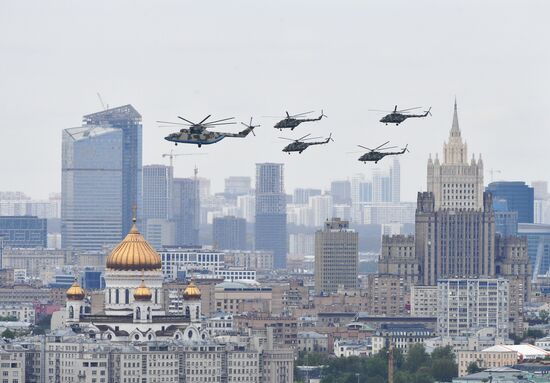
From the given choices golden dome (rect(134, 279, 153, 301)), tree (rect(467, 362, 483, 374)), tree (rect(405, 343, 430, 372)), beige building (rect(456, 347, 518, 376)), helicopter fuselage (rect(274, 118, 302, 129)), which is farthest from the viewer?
tree (rect(405, 343, 430, 372))

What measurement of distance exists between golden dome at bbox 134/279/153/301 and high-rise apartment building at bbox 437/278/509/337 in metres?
36.7

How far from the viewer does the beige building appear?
16725 centimetres

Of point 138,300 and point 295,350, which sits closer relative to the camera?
point 138,300

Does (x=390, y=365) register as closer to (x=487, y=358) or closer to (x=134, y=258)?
(x=487, y=358)

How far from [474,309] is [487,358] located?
2742 cm

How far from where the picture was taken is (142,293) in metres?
159

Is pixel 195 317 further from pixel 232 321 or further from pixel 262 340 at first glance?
pixel 232 321

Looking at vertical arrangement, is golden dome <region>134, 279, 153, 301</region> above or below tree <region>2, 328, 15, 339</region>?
above

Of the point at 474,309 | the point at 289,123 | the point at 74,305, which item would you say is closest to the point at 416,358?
the point at 74,305

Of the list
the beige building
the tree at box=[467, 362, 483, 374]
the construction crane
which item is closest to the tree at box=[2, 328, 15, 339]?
the construction crane

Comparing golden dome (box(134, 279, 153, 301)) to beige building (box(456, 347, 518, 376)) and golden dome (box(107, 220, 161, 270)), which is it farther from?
beige building (box(456, 347, 518, 376))

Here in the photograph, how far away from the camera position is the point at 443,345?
18012cm

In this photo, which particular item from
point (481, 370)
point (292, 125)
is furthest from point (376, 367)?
point (292, 125)

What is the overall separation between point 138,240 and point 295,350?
1833 centimetres
